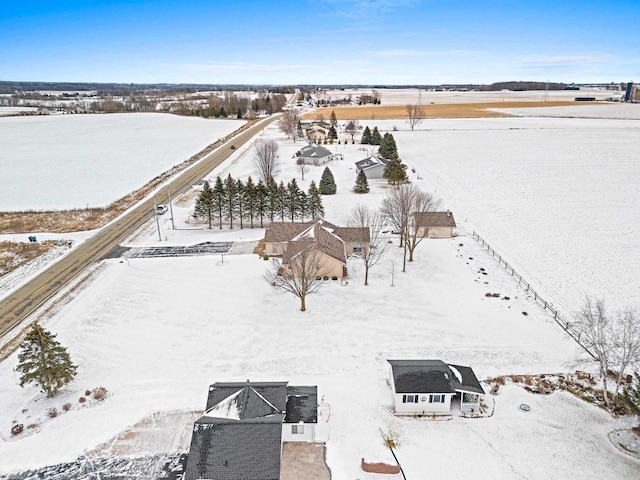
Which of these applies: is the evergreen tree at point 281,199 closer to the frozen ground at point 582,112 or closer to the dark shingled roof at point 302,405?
the dark shingled roof at point 302,405

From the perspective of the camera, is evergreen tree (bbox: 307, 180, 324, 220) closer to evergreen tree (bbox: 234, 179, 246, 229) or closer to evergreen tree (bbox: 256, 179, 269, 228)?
evergreen tree (bbox: 256, 179, 269, 228)

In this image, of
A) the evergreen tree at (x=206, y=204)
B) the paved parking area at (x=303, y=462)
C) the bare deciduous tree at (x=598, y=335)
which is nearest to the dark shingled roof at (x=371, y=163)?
the evergreen tree at (x=206, y=204)

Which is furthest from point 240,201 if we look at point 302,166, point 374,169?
point 374,169

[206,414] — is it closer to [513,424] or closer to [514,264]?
[513,424]

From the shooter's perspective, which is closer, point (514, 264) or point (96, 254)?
point (514, 264)

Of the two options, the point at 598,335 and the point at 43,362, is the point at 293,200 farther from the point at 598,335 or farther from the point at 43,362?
the point at 598,335

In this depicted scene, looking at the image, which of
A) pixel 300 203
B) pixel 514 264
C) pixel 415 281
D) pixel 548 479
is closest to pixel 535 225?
pixel 514 264
